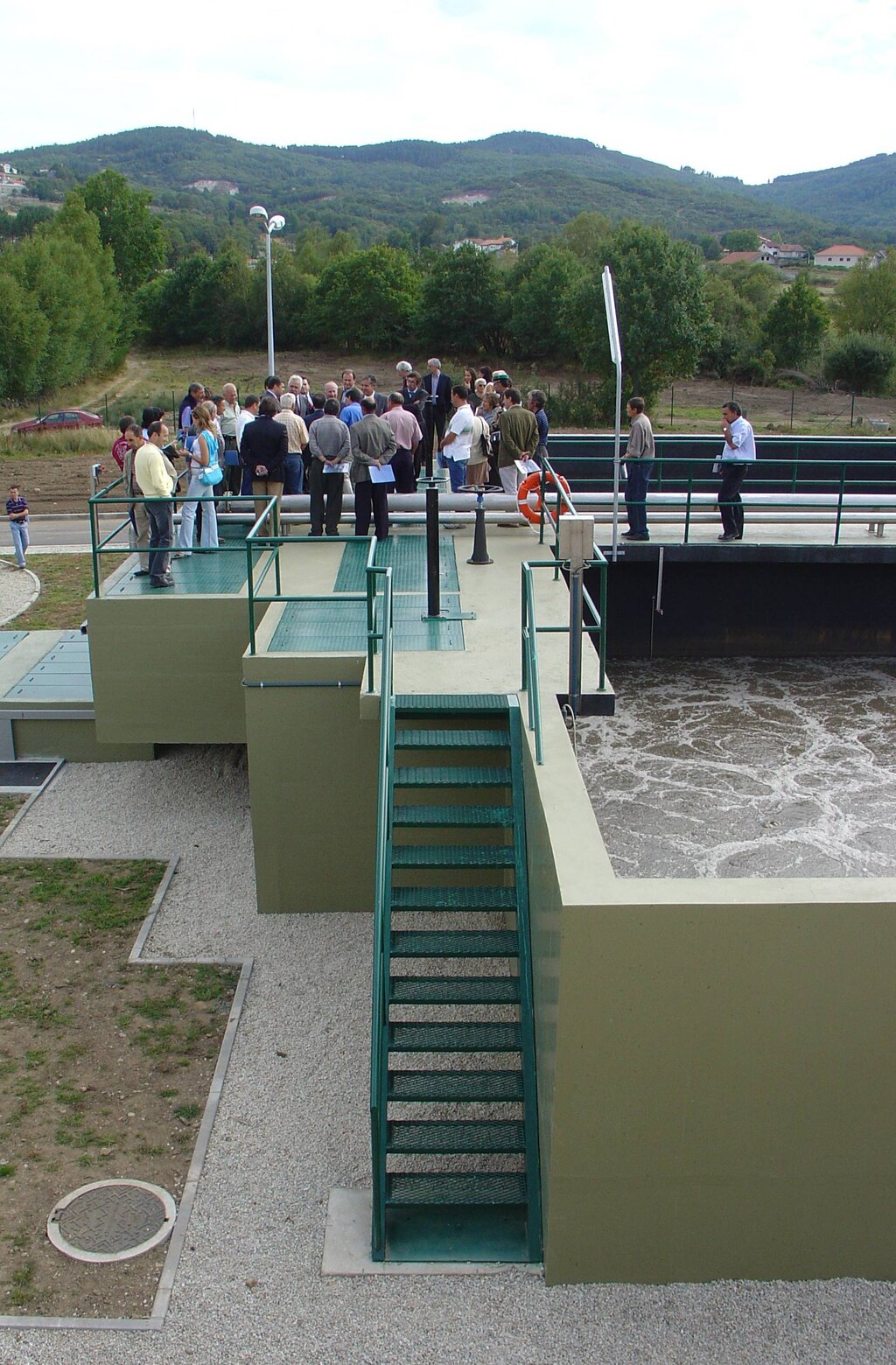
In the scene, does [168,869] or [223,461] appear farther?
[223,461]

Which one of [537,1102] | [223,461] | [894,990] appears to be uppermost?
[223,461]

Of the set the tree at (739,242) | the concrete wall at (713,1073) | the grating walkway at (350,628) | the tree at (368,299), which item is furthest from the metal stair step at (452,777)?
the tree at (739,242)

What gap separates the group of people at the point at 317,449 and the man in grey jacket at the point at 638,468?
105 cm

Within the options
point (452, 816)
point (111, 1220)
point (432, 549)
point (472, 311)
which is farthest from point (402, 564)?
point (472, 311)

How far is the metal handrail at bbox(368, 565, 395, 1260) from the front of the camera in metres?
6.84

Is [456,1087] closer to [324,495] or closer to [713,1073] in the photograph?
[713,1073]

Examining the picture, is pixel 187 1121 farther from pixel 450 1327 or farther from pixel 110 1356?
pixel 450 1327

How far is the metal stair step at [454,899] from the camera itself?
7984 millimetres

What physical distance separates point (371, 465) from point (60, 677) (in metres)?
5.17

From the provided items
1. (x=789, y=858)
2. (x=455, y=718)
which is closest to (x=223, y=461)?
(x=455, y=718)

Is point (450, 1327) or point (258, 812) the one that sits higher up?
point (258, 812)

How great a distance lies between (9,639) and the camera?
54.9 ft

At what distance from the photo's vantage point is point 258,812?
10.1m

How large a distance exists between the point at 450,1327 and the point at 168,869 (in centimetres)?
585
